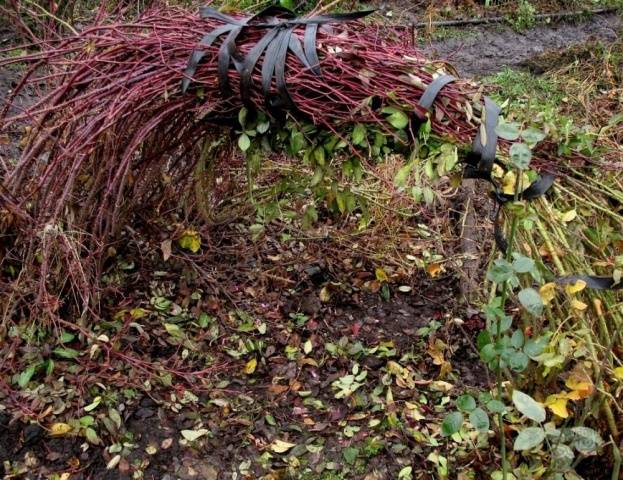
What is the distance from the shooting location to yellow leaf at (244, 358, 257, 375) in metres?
2.85

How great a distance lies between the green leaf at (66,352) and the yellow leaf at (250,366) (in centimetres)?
71

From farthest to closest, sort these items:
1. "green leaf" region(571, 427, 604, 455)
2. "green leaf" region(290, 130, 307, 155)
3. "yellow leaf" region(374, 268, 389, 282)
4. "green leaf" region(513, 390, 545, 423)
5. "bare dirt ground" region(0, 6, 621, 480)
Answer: "yellow leaf" region(374, 268, 389, 282), "bare dirt ground" region(0, 6, 621, 480), "green leaf" region(290, 130, 307, 155), "green leaf" region(571, 427, 604, 455), "green leaf" region(513, 390, 545, 423)

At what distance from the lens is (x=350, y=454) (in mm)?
2512

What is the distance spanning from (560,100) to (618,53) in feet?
3.61


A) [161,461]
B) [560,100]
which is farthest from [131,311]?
[560,100]

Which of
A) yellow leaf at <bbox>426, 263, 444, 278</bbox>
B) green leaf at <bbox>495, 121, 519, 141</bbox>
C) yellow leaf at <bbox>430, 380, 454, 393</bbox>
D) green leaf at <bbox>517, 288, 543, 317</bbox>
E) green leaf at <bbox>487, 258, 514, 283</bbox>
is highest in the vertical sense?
green leaf at <bbox>495, 121, 519, 141</bbox>

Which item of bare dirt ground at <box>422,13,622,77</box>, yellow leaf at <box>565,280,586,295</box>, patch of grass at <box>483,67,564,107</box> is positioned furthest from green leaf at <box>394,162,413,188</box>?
bare dirt ground at <box>422,13,622,77</box>

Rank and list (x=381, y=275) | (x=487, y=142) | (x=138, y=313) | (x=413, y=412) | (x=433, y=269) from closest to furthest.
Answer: (x=487, y=142) < (x=413, y=412) < (x=138, y=313) < (x=433, y=269) < (x=381, y=275)

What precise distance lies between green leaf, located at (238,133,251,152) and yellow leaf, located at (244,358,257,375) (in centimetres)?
106

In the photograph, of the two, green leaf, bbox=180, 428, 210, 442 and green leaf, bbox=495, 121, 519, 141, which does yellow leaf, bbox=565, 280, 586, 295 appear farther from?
green leaf, bbox=180, 428, 210, 442

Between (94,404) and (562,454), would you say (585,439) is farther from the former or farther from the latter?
(94,404)

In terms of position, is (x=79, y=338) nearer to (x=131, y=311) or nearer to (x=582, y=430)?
(x=131, y=311)

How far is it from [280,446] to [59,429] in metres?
0.83

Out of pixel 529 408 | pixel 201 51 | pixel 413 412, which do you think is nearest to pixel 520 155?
pixel 529 408
